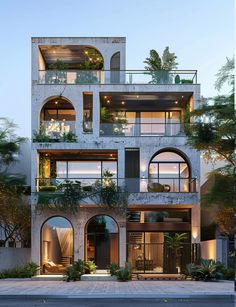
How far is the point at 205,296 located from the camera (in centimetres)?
2094

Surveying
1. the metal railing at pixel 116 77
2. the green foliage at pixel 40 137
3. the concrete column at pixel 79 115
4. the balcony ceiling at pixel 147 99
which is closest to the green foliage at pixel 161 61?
the metal railing at pixel 116 77

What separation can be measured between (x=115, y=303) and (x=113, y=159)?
16659mm

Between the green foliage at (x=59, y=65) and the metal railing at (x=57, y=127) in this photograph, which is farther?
the green foliage at (x=59, y=65)

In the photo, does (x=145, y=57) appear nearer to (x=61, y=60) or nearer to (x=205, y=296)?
(x=61, y=60)

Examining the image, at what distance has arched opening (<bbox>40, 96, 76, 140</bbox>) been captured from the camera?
33.6m

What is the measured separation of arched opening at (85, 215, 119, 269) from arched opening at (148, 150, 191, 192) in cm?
333

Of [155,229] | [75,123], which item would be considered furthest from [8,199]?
[155,229]

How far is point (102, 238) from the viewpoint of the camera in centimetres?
3319

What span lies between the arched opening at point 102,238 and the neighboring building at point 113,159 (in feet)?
0.18

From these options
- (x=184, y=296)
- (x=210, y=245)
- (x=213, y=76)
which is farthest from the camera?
(x=210, y=245)

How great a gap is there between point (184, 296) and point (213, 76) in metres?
11.5

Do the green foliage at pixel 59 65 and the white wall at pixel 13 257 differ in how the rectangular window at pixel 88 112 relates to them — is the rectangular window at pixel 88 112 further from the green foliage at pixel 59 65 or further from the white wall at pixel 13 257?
the white wall at pixel 13 257

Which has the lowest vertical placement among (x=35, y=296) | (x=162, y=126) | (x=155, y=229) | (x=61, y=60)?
(x=35, y=296)

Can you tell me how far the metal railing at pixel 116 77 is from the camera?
34156mm
